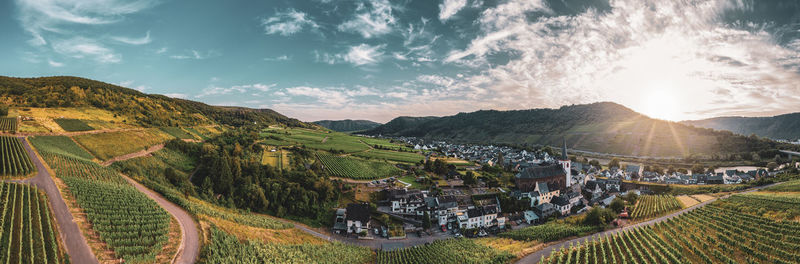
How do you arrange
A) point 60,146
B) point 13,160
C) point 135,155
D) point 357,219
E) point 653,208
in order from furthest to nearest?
point 135,155
point 653,208
point 357,219
point 60,146
point 13,160

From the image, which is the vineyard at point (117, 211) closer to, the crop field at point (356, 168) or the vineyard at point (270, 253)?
the vineyard at point (270, 253)

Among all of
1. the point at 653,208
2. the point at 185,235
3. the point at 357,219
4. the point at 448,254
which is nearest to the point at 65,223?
the point at 185,235

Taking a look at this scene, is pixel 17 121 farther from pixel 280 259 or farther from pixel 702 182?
pixel 702 182

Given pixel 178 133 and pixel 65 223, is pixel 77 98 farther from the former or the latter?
pixel 65 223

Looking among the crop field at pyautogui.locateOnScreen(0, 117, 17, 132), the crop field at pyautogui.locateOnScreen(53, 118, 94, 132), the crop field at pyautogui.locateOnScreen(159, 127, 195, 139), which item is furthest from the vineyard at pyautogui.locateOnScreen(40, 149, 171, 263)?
the crop field at pyautogui.locateOnScreen(159, 127, 195, 139)

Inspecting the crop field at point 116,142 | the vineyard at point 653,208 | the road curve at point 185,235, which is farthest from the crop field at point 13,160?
the vineyard at point 653,208
